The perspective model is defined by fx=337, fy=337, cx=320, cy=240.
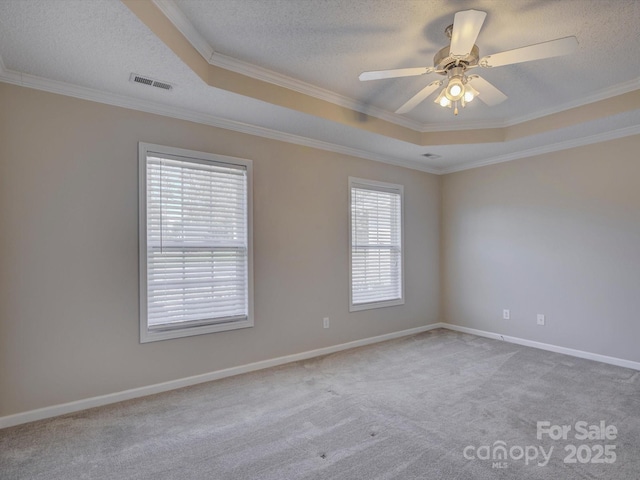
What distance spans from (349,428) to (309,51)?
9.16ft

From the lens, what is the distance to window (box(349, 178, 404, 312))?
4418 millimetres

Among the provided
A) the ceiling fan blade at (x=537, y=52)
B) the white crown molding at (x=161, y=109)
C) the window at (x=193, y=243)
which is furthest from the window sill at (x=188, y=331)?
the ceiling fan blade at (x=537, y=52)

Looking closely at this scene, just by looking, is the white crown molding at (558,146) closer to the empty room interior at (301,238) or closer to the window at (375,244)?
the empty room interior at (301,238)

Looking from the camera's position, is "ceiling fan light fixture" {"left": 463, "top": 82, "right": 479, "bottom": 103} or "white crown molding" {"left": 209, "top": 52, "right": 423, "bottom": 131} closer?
"ceiling fan light fixture" {"left": 463, "top": 82, "right": 479, "bottom": 103}

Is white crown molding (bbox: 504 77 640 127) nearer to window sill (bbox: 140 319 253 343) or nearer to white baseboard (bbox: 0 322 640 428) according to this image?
white baseboard (bbox: 0 322 640 428)

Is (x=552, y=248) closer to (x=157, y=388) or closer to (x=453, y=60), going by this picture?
(x=453, y=60)

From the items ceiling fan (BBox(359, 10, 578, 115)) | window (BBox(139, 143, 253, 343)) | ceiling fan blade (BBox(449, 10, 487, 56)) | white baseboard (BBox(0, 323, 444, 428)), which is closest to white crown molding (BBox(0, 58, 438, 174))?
window (BBox(139, 143, 253, 343))

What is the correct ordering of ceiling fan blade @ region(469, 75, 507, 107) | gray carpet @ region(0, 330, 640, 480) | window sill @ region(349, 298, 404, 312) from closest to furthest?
gray carpet @ region(0, 330, 640, 480) < ceiling fan blade @ region(469, 75, 507, 107) < window sill @ region(349, 298, 404, 312)

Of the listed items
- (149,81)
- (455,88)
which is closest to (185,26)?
(149,81)

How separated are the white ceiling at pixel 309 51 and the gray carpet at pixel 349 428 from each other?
8.28 ft

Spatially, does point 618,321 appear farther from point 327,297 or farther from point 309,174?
point 309,174

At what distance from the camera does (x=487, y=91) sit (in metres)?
2.46

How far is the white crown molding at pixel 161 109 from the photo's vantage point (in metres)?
2.50

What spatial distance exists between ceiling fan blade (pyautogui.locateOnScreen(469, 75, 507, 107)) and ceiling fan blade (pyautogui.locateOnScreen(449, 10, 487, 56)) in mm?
317
